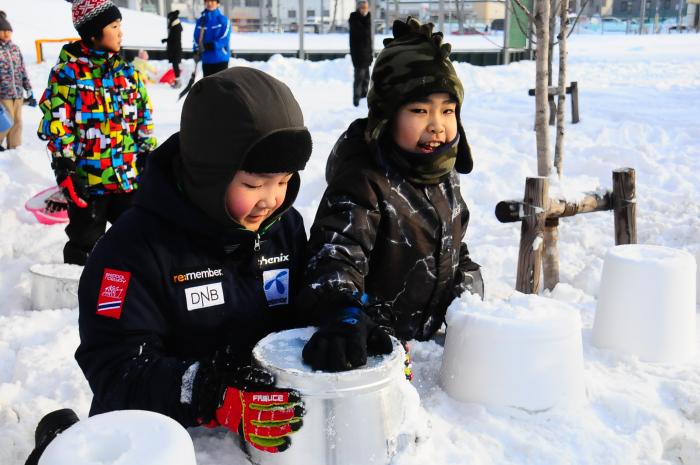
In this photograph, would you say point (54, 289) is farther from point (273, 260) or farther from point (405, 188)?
point (273, 260)

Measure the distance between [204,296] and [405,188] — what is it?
1.12m

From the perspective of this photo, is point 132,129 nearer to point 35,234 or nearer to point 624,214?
point 35,234

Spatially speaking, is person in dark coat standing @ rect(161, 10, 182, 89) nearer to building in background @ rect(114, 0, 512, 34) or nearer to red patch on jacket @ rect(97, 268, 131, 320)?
building in background @ rect(114, 0, 512, 34)

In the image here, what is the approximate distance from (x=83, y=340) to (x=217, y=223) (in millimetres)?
458

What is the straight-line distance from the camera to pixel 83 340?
198 centimetres

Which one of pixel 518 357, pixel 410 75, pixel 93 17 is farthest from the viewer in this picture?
pixel 93 17

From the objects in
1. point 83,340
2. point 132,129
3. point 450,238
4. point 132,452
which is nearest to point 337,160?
point 450,238

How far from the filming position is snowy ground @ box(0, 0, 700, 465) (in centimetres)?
231

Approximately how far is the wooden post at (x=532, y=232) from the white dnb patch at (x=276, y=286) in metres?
2.40

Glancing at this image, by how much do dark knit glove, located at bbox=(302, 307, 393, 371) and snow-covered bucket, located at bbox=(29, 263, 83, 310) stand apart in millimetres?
Result: 3011

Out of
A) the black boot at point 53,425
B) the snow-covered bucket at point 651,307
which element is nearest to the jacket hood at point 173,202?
the black boot at point 53,425

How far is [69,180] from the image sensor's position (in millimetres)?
4445

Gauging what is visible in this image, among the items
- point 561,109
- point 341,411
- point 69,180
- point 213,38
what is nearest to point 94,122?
point 69,180

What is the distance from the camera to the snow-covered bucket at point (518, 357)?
246 cm
